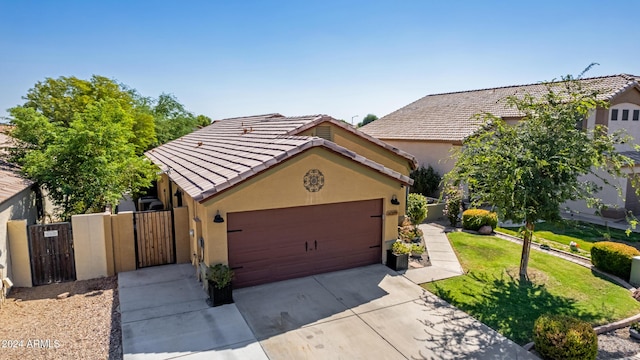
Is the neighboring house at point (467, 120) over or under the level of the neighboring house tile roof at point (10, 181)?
over

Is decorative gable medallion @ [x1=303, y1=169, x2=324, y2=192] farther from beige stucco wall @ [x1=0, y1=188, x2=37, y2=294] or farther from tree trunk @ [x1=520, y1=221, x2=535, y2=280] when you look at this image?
beige stucco wall @ [x1=0, y1=188, x2=37, y2=294]

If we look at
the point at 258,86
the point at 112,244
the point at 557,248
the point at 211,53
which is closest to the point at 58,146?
the point at 112,244

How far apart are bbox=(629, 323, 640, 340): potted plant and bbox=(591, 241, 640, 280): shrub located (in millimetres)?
3767

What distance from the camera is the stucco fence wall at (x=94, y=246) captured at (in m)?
9.80

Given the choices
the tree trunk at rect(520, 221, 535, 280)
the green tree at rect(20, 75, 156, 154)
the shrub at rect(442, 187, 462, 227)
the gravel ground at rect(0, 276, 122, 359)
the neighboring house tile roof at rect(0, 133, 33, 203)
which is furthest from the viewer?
the green tree at rect(20, 75, 156, 154)

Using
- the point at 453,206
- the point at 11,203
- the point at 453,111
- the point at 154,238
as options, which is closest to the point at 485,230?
the point at 453,206

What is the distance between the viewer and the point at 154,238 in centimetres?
1152

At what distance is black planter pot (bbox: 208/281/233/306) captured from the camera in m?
8.84

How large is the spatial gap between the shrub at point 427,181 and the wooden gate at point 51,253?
17.1 meters

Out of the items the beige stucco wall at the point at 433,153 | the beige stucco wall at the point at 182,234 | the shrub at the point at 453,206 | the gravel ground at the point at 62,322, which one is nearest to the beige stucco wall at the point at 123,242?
the gravel ground at the point at 62,322

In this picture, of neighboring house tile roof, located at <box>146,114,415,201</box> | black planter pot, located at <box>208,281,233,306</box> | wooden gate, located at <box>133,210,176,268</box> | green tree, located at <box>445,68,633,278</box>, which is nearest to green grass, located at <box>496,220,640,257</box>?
green tree, located at <box>445,68,633,278</box>

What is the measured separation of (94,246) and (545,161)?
491 inches

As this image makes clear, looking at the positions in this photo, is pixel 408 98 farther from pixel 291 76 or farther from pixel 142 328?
pixel 142 328

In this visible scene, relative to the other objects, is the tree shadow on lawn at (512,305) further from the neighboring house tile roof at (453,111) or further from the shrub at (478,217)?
the neighboring house tile roof at (453,111)
